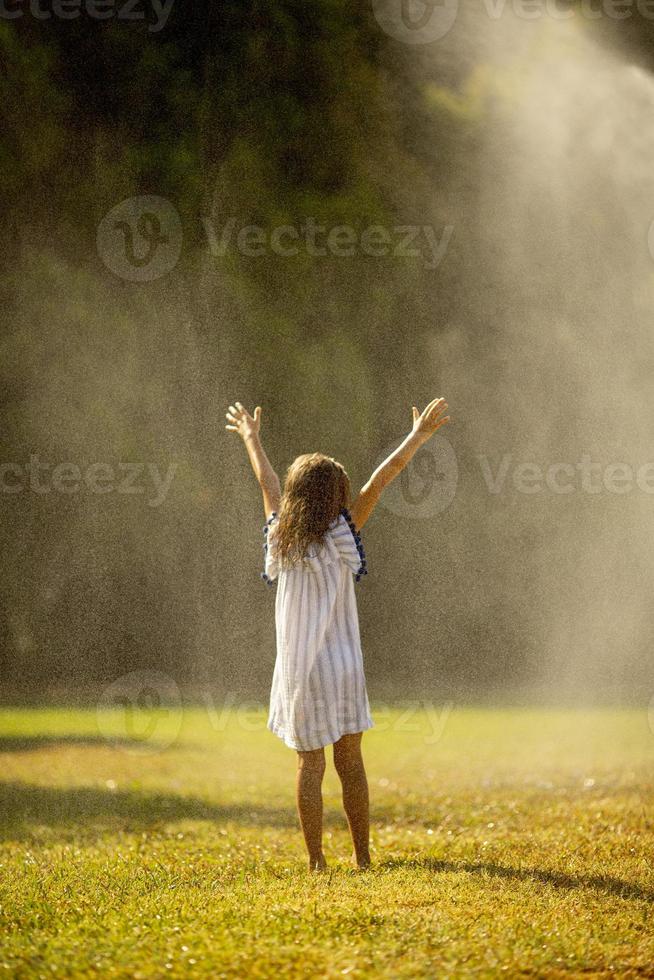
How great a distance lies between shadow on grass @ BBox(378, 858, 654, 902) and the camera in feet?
16.1

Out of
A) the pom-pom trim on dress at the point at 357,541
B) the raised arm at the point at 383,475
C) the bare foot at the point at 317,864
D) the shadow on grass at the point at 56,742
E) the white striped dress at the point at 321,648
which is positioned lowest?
the shadow on grass at the point at 56,742

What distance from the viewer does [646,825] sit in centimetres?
647

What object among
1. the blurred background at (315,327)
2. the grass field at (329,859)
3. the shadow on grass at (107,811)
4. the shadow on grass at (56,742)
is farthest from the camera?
the blurred background at (315,327)

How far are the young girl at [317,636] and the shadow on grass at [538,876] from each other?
45 cm

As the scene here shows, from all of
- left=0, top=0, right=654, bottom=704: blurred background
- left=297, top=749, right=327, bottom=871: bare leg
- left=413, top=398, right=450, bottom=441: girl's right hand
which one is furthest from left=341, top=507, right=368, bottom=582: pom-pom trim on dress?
left=0, top=0, right=654, bottom=704: blurred background

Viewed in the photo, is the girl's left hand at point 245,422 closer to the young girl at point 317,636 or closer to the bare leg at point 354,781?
the young girl at point 317,636

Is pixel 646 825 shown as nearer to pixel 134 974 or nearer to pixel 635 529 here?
pixel 134 974

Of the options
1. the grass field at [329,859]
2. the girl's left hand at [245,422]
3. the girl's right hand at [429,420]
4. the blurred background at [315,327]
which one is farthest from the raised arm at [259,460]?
the blurred background at [315,327]

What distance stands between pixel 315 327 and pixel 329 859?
30.0 feet

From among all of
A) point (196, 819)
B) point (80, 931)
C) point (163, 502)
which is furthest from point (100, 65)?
point (80, 931)

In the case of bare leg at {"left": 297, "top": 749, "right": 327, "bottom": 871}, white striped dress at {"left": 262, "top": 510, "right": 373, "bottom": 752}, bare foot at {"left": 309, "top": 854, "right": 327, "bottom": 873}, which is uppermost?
white striped dress at {"left": 262, "top": 510, "right": 373, "bottom": 752}

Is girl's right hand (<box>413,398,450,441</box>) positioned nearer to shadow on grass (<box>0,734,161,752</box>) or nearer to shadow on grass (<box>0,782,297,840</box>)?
shadow on grass (<box>0,782,297,840</box>)

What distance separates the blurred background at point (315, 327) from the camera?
1340 cm

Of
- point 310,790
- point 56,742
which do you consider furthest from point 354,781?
point 56,742
